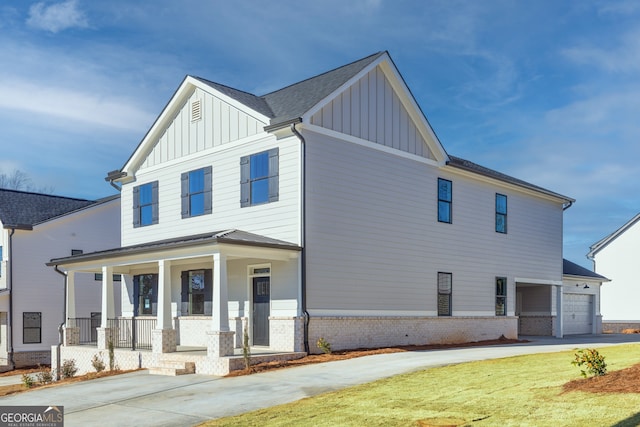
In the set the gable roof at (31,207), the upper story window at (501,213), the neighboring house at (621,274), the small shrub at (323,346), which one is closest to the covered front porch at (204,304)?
the small shrub at (323,346)

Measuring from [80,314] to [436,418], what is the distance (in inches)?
1082

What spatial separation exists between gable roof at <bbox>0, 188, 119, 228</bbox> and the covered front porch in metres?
8.73

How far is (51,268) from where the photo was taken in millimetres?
32688

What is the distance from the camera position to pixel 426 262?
934 inches

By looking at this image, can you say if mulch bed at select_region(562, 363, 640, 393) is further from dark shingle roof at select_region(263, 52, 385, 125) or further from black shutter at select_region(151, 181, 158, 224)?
black shutter at select_region(151, 181, 158, 224)

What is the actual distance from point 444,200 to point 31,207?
21.5 metres

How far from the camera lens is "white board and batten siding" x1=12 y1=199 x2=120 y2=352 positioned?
31719 mm

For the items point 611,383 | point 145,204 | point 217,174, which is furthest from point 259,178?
point 611,383

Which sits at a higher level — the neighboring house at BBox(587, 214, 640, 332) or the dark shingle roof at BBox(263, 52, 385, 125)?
the dark shingle roof at BBox(263, 52, 385, 125)

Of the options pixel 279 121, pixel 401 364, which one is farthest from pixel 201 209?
pixel 401 364

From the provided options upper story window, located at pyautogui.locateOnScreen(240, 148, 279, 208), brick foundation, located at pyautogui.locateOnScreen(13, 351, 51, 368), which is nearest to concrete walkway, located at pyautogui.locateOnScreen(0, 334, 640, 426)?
upper story window, located at pyautogui.locateOnScreen(240, 148, 279, 208)

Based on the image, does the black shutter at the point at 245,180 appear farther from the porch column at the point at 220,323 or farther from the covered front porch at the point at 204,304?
the porch column at the point at 220,323

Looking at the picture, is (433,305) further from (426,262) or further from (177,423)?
(177,423)

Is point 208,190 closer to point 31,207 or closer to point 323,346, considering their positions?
point 323,346
